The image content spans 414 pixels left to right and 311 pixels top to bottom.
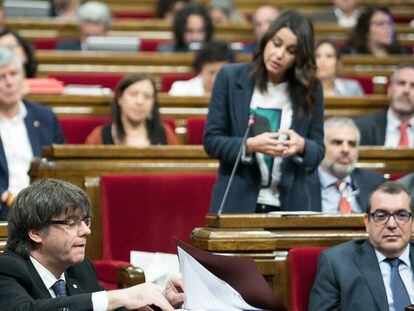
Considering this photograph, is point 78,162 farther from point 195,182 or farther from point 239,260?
point 239,260

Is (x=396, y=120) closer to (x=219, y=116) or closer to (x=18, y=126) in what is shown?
(x=219, y=116)

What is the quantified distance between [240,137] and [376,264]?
27.1 inches

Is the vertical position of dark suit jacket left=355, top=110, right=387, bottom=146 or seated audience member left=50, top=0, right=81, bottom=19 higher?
seated audience member left=50, top=0, right=81, bottom=19

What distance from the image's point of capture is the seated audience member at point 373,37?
645 centimetres

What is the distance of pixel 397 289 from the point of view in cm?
287

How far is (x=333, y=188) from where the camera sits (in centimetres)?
387

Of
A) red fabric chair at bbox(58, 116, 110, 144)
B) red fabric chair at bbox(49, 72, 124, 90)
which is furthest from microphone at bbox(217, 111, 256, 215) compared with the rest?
red fabric chair at bbox(49, 72, 124, 90)

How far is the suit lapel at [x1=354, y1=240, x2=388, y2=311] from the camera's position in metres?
2.83

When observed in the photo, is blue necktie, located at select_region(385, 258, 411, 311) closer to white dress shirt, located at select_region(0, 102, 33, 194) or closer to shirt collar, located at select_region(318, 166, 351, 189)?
shirt collar, located at select_region(318, 166, 351, 189)

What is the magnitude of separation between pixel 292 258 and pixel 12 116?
180 cm

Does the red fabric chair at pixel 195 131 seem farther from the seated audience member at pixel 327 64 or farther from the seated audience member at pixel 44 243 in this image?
the seated audience member at pixel 44 243

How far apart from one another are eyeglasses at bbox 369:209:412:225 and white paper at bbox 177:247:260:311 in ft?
1.92

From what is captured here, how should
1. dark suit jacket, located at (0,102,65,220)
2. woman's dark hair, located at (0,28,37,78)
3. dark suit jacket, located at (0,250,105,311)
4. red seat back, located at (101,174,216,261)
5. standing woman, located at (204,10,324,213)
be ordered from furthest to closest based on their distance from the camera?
woman's dark hair, located at (0,28,37,78) < dark suit jacket, located at (0,102,65,220) < red seat back, located at (101,174,216,261) < standing woman, located at (204,10,324,213) < dark suit jacket, located at (0,250,105,311)

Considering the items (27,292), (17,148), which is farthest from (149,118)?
(27,292)
